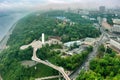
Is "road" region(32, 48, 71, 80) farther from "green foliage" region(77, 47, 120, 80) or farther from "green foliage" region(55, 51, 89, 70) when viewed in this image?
"green foliage" region(77, 47, 120, 80)

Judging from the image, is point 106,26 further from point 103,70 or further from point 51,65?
point 103,70

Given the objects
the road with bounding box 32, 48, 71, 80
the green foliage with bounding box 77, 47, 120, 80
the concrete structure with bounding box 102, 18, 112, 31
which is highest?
the green foliage with bounding box 77, 47, 120, 80

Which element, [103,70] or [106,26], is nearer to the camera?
[103,70]

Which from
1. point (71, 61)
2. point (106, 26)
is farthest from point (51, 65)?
point (106, 26)

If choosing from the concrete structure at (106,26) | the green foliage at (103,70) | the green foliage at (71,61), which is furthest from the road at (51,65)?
the concrete structure at (106,26)

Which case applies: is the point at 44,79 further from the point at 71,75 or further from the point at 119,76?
the point at 119,76

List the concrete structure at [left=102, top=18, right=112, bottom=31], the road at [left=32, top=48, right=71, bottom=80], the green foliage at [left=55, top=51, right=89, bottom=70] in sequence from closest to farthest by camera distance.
A: the road at [left=32, top=48, right=71, bottom=80] < the green foliage at [left=55, top=51, right=89, bottom=70] < the concrete structure at [left=102, top=18, right=112, bottom=31]

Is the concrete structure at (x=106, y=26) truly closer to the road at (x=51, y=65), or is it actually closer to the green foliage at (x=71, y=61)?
the road at (x=51, y=65)

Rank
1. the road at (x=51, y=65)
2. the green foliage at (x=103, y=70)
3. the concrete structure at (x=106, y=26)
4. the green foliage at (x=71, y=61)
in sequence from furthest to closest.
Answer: the concrete structure at (x=106, y=26)
the green foliage at (x=71, y=61)
the road at (x=51, y=65)
the green foliage at (x=103, y=70)

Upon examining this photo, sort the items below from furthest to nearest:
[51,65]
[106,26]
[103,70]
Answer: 1. [106,26]
2. [51,65]
3. [103,70]

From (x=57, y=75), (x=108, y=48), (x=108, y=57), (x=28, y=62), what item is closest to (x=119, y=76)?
(x=108, y=57)

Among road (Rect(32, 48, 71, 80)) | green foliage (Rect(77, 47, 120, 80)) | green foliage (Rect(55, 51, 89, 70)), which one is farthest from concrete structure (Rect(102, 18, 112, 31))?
green foliage (Rect(77, 47, 120, 80))

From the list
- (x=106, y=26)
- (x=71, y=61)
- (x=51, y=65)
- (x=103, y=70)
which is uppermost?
(x=103, y=70)
